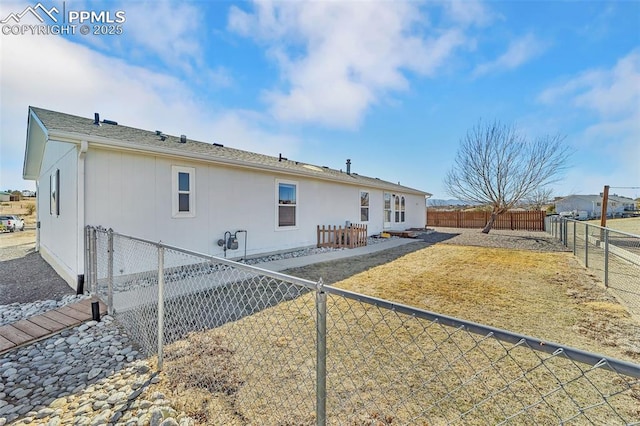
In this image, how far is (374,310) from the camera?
4.23 m

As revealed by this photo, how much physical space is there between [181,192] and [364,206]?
888 cm

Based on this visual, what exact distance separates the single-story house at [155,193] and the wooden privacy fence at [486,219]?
653 inches

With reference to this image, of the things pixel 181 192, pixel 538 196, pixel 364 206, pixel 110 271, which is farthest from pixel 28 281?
pixel 538 196

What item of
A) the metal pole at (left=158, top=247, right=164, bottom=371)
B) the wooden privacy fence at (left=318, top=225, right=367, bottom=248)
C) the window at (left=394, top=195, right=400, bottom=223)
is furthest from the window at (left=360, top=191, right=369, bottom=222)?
the metal pole at (left=158, top=247, right=164, bottom=371)

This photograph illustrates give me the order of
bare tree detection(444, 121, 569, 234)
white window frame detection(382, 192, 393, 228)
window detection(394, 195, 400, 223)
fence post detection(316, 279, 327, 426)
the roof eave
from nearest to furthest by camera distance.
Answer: fence post detection(316, 279, 327, 426) < the roof eave < white window frame detection(382, 192, 393, 228) < bare tree detection(444, 121, 569, 234) < window detection(394, 195, 400, 223)

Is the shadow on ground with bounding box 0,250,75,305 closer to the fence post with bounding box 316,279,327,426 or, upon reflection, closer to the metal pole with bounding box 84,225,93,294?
the metal pole with bounding box 84,225,93,294

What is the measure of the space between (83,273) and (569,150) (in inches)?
855

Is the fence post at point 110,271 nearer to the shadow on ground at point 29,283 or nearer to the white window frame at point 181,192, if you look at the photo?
the shadow on ground at point 29,283

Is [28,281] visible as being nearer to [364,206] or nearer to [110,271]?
[110,271]

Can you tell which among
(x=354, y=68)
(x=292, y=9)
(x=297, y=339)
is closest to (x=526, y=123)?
(x=354, y=68)

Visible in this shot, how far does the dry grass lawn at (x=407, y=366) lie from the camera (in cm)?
223
